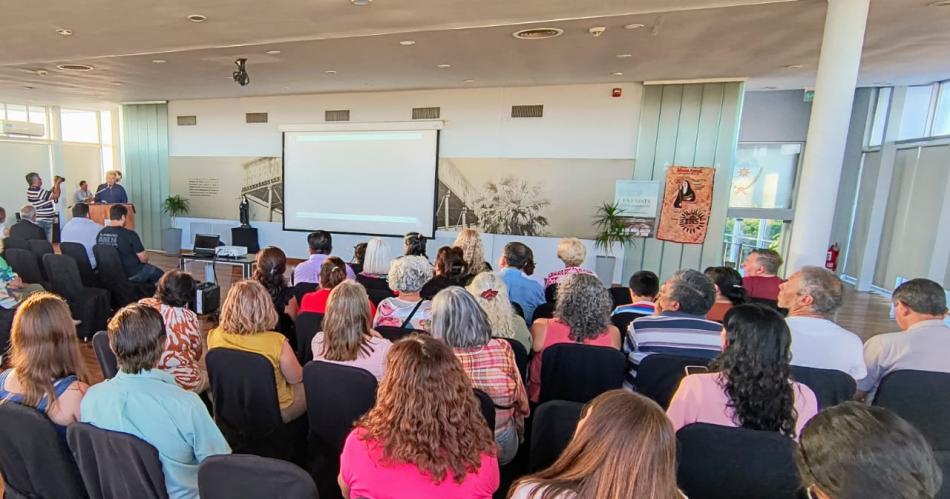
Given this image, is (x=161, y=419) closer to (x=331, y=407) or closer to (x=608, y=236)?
(x=331, y=407)

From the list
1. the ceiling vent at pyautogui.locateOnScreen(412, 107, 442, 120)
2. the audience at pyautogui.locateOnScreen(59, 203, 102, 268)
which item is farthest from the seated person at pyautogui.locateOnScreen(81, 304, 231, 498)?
the ceiling vent at pyautogui.locateOnScreen(412, 107, 442, 120)

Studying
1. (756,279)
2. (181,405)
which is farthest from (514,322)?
(756,279)

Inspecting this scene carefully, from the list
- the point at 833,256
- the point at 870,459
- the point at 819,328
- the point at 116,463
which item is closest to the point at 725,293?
the point at 819,328

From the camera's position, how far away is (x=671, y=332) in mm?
2311

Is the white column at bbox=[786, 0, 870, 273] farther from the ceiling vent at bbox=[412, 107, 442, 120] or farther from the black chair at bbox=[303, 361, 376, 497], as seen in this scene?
the ceiling vent at bbox=[412, 107, 442, 120]

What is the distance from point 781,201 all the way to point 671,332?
8193 mm

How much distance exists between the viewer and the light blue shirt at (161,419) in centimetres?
154

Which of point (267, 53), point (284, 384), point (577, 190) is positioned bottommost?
point (284, 384)

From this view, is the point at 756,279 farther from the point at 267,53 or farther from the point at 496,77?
the point at 267,53

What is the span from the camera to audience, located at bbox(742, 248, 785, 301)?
3773mm

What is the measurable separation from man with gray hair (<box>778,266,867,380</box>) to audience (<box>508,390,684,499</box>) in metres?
1.77

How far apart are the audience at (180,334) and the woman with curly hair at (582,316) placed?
1857 mm

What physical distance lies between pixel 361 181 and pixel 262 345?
6894mm

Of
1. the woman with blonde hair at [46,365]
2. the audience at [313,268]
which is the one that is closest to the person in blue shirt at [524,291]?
the audience at [313,268]
